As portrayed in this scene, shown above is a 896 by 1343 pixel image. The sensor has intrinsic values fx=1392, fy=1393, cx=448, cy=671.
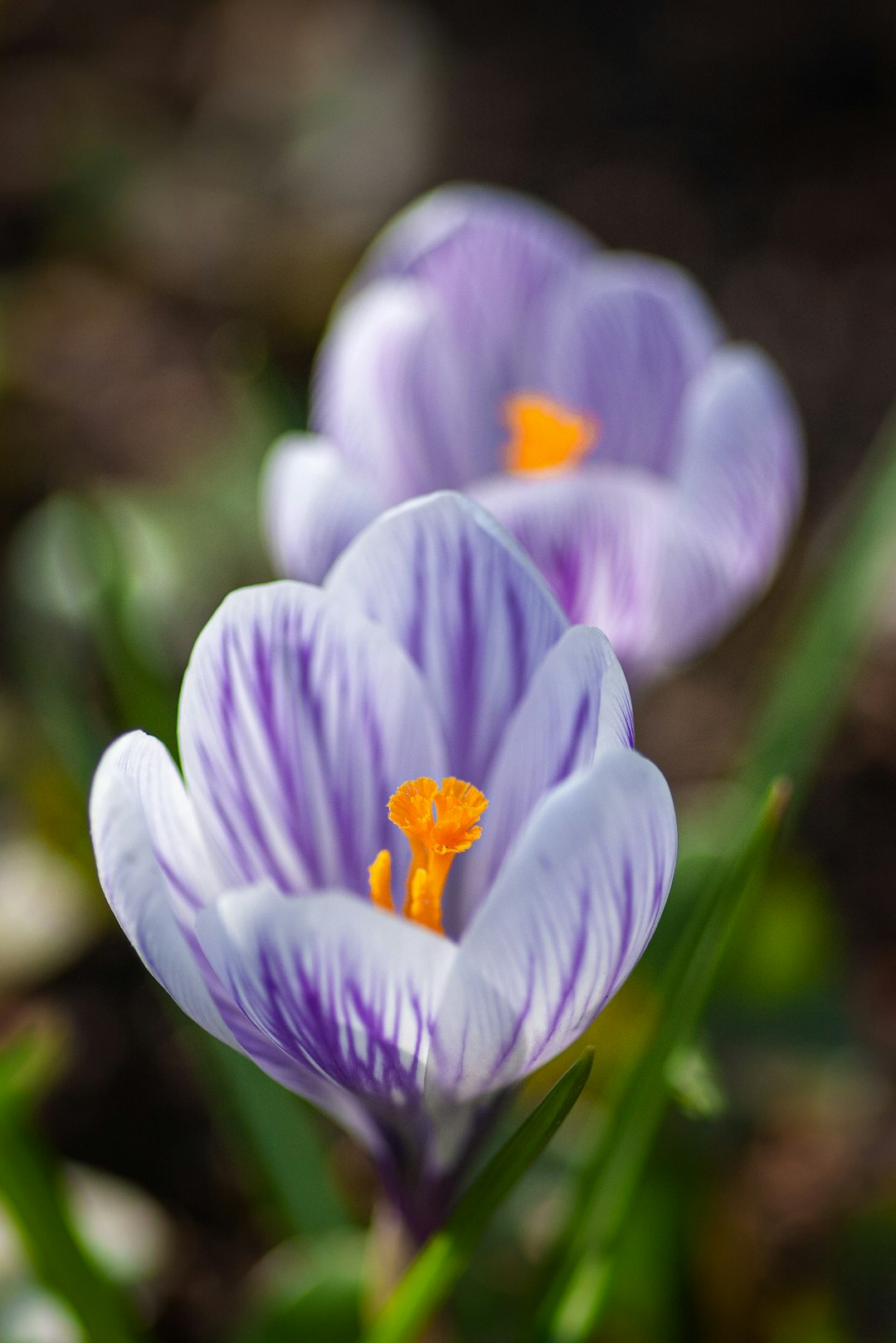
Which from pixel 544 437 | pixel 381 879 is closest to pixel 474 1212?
Result: pixel 381 879

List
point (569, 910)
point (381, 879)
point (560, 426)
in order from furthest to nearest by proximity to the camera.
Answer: point (560, 426) < point (381, 879) < point (569, 910)

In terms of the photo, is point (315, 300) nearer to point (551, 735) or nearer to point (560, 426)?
point (560, 426)

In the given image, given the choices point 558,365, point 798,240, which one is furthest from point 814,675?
point 798,240

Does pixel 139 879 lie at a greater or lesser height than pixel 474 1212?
greater

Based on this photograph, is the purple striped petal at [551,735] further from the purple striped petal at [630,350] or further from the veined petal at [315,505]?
the purple striped petal at [630,350]

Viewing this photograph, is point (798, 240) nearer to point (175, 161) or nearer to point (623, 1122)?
point (175, 161)

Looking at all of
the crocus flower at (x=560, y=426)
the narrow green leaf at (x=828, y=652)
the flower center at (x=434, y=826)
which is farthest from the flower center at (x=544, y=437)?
the flower center at (x=434, y=826)

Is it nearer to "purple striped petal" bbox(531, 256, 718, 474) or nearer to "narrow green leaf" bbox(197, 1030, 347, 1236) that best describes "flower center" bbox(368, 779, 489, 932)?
"narrow green leaf" bbox(197, 1030, 347, 1236)
